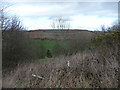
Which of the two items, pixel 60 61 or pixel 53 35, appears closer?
pixel 60 61

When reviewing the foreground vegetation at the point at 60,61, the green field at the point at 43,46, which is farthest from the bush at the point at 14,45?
the green field at the point at 43,46

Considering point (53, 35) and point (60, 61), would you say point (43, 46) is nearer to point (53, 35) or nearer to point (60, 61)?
point (53, 35)

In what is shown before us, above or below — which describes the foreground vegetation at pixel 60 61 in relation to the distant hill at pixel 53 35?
below

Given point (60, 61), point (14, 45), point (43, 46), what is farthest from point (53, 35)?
point (60, 61)

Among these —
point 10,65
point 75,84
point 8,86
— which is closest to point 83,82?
point 75,84

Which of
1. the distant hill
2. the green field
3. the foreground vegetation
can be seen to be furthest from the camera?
the green field

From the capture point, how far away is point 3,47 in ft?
50.6

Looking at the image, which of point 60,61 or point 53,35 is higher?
point 53,35

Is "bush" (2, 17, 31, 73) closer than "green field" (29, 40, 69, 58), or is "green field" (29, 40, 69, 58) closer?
"bush" (2, 17, 31, 73)

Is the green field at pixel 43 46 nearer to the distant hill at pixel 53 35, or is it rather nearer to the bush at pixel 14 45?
the distant hill at pixel 53 35

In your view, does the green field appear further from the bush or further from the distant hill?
the bush

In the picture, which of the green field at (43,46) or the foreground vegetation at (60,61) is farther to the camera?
the green field at (43,46)

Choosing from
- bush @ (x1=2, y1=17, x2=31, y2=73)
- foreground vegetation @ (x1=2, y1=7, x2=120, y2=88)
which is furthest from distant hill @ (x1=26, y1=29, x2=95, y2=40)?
bush @ (x1=2, y1=17, x2=31, y2=73)

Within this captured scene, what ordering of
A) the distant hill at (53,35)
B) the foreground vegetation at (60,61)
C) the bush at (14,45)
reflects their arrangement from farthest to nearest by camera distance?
the distant hill at (53,35) < the bush at (14,45) < the foreground vegetation at (60,61)
